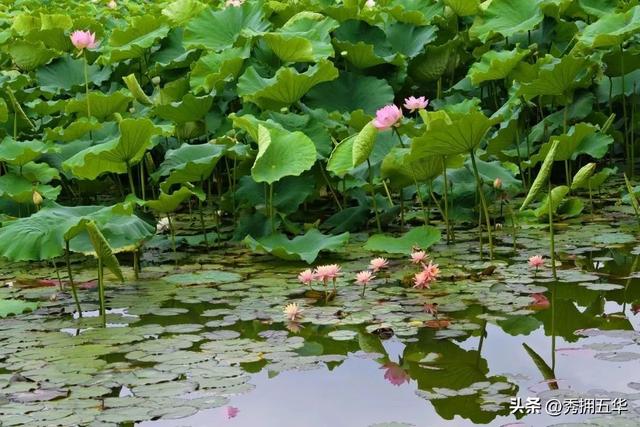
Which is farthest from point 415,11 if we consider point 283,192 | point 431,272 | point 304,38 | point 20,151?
point 431,272

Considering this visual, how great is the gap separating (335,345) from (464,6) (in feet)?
9.03

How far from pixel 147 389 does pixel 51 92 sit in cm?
292

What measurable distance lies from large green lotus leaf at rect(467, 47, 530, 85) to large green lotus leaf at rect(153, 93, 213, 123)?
1148 millimetres

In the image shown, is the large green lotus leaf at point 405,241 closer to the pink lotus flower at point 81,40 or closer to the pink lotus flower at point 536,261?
the pink lotus flower at point 536,261

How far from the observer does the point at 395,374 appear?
84.7 inches

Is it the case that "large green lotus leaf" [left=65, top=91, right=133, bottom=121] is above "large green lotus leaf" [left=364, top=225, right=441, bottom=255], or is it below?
above

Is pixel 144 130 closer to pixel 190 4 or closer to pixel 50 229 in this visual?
pixel 50 229

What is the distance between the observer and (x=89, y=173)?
345 centimetres

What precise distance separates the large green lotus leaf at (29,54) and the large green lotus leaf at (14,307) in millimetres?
2255

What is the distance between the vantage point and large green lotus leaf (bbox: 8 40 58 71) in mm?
4727

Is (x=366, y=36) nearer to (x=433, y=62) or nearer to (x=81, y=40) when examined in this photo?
(x=433, y=62)

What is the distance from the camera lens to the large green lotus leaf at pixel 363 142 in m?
3.19

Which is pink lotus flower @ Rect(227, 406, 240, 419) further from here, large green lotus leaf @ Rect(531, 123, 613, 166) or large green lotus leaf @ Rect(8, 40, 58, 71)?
large green lotus leaf @ Rect(8, 40, 58, 71)

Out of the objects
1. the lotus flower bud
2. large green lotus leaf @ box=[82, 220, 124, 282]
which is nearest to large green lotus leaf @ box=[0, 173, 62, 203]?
the lotus flower bud
